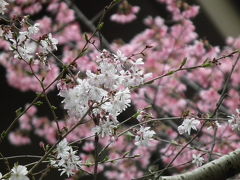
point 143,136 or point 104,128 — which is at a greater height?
point 104,128

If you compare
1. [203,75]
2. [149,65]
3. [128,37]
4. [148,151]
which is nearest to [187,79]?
[203,75]

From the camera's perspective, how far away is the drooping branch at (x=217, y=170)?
6.97ft

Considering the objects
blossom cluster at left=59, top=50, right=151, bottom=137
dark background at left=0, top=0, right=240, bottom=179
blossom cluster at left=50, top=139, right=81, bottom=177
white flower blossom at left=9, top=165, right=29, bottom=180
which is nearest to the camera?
white flower blossom at left=9, top=165, right=29, bottom=180

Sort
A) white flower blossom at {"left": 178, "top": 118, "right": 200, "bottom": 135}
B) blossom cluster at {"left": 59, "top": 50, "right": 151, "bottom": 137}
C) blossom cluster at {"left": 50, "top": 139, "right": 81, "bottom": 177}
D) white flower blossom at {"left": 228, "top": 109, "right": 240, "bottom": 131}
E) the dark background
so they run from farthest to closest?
the dark background, white flower blossom at {"left": 228, "top": 109, "right": 240, "bottom": 131}, white flower blossom at {"left": 178, "top": 118, "right": 200, "bottom": 135}, blossom cluster at {"left": 50, "top": 139, "right": 81, "bottom": 177}, blossom cluster at {"left": 59, "top": 50, "right": 151, "bottom": 137}

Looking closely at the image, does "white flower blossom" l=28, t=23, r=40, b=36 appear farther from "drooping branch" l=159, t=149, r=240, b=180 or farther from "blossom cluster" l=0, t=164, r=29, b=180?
"drooping branch" l=159, t=149, r=240, b=180

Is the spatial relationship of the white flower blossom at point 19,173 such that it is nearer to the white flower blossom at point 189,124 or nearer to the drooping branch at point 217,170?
the drooping branch at point 217,170

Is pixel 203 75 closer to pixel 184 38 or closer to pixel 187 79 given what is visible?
pixel 187 79

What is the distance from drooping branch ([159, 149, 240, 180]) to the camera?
212cm

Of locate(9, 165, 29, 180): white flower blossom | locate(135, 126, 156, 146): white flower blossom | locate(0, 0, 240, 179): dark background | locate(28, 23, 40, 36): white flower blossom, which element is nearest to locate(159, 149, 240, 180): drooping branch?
locate(135, 126, 156, 146): white flower blossom

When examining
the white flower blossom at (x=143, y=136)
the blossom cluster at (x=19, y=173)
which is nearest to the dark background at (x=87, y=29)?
the white flower blossom at (x=143, y=136)

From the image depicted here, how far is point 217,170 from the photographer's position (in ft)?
7.02

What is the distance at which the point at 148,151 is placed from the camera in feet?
25.3

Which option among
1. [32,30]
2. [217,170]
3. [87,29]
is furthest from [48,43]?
[87,29]

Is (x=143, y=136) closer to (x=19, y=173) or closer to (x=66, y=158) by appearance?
(x=66, y=158)
